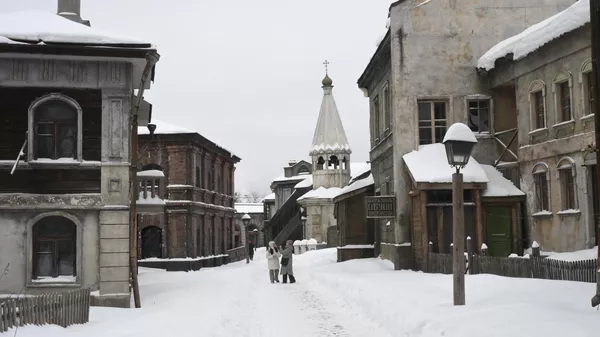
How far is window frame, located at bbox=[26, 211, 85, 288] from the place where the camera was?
53.3 ft

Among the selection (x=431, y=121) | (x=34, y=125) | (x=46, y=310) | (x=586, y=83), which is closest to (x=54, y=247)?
(x=34, y=125)

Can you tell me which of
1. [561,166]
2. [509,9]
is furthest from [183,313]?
[509,9]

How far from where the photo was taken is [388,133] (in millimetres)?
27469

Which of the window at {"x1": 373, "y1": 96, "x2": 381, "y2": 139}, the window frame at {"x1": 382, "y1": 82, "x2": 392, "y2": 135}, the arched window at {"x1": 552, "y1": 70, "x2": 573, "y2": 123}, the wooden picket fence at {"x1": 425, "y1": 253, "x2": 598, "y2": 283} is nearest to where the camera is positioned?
the wooden picket fence at {"x1": 425, "y1": 253, "x2": 598, "y2": 283}

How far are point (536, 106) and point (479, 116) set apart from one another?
3057mm

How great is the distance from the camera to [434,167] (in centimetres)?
2356

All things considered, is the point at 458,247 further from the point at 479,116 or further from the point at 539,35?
the point at 479,116

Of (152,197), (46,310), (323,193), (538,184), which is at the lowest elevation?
(46,310)

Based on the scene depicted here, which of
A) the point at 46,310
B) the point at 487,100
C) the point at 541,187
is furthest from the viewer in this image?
the point at 487,100

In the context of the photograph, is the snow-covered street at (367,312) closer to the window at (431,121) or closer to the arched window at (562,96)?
the arched window at (562,96)

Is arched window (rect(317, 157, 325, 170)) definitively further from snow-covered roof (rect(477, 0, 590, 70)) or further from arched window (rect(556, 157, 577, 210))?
arched window (rect(556, 157, 577, 210))

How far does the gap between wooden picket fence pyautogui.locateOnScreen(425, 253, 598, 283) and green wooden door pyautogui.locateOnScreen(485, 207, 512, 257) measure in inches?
141

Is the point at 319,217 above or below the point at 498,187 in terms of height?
below

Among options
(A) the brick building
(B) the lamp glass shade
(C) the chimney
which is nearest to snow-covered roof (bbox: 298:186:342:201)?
(A) the brick building
